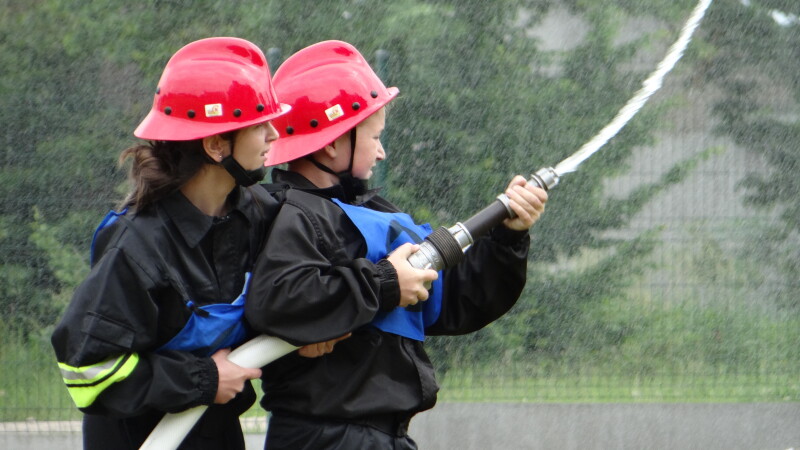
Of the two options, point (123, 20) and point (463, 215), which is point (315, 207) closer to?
point (463, 215)

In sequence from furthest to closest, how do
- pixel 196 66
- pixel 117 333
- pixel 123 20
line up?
pixel 123 20 < pixel 196 66 < pixel 117 333

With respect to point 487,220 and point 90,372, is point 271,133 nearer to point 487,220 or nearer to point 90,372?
point 487,220

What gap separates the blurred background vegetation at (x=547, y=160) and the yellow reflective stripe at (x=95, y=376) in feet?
9.09

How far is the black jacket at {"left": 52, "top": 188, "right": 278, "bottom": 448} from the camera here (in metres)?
2.64

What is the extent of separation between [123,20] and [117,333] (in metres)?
3.04

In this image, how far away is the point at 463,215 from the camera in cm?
534

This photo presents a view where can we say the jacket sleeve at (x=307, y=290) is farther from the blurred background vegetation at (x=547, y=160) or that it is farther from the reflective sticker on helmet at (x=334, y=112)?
the blurred background vegetation at (x=547, y=160)

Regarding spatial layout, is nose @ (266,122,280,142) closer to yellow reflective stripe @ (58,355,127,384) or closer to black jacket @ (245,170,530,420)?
black jacket @ (245,170,530,420)

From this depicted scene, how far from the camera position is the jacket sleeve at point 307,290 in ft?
9.12

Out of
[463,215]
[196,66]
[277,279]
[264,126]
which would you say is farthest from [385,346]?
[463,215]

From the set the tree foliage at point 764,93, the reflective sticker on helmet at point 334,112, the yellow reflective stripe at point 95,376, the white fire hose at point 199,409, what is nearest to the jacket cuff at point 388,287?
the white fire hose at point 199,409

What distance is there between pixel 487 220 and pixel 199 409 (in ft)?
3.00

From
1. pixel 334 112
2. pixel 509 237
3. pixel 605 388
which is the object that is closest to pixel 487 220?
pixel 509 237

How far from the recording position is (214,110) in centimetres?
284
